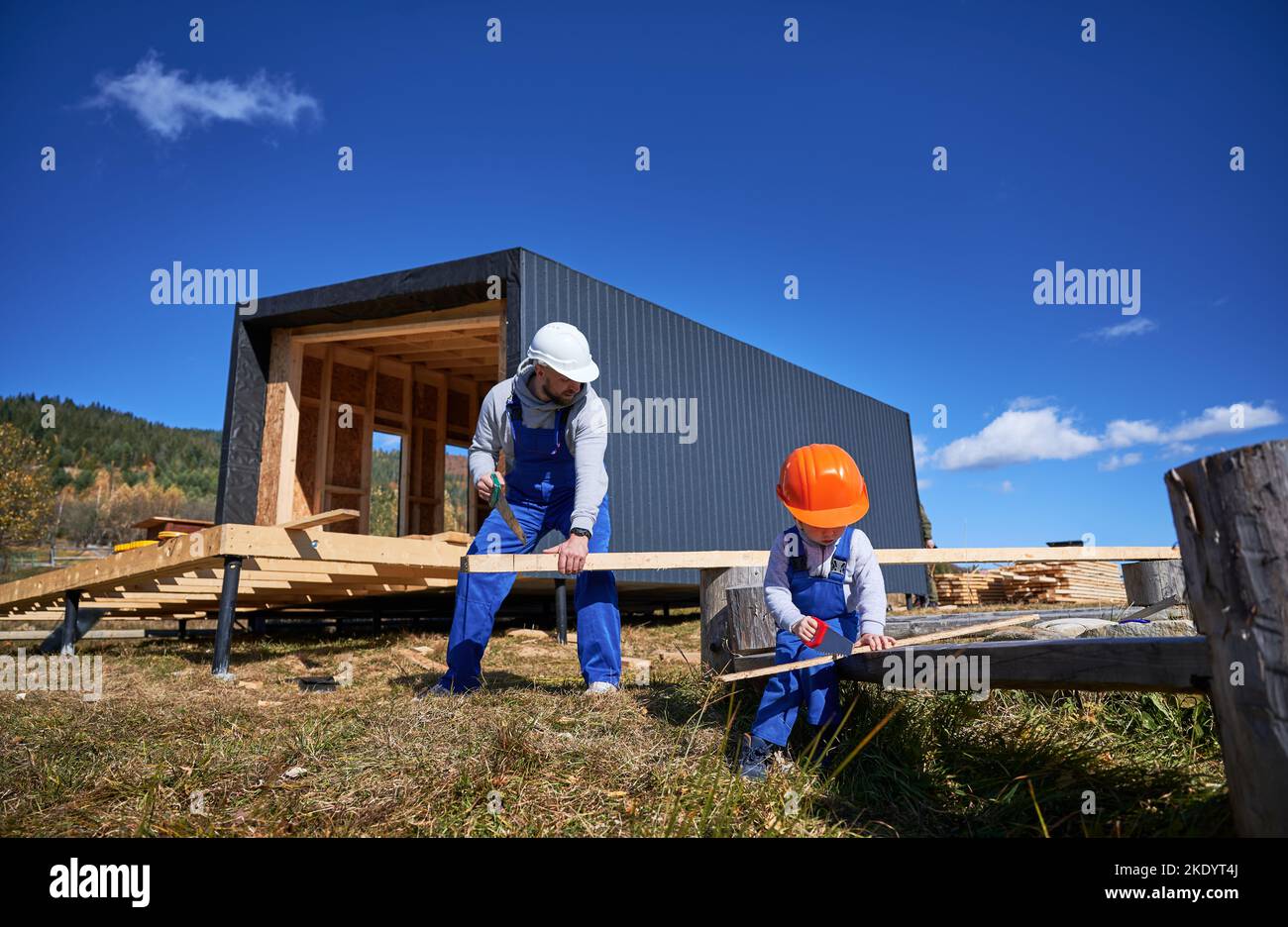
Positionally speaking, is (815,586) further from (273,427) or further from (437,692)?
(273,427)

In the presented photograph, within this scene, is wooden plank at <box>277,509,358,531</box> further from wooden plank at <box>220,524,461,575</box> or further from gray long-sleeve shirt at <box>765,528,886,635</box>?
gray long-sleeve shirt at <box>765,528,886,635</box>

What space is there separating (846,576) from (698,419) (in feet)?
26.9

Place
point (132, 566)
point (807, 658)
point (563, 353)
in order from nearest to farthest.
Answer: point (807, 658) < point (563, 353) < point (132, 566)

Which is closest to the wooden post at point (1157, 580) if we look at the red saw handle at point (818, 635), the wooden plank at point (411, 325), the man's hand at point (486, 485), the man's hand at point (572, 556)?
the red saw handle at point (818, 635)

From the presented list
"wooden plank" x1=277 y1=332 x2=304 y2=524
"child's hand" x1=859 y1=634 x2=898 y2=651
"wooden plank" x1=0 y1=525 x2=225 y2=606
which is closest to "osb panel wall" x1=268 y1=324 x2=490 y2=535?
"wooden plank" x1=277 y1=332 x2=304 y2=524

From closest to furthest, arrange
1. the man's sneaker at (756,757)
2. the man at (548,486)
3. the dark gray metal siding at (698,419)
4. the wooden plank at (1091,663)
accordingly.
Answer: the wooden plank at (1091,663)
the man's sneaker at (756,757)
the man at (548,486)
the dark gray metal siding at (698,419)

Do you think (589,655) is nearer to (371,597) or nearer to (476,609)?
(476,609)

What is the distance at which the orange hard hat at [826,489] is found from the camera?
303cm

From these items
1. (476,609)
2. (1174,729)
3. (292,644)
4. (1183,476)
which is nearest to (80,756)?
(476,609)

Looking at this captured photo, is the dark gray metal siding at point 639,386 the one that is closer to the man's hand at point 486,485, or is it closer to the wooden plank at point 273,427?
the wooden plank at point 273,427

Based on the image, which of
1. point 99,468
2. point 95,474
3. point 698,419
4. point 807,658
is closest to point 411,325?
point 698,419

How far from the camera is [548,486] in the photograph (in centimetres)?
443

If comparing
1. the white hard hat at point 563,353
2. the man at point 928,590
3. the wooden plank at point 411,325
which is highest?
the wooden plank at point 411,325
